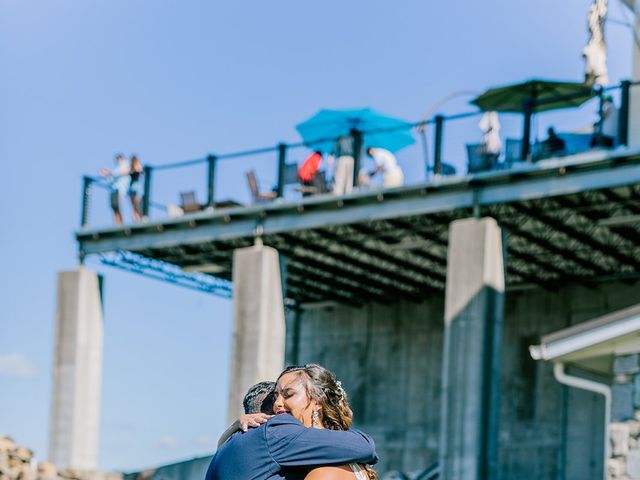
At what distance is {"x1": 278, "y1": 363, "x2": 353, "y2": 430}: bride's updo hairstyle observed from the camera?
3842 mm

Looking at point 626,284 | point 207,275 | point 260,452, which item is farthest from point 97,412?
point 260,452

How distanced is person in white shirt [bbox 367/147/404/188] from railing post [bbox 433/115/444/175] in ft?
3.01

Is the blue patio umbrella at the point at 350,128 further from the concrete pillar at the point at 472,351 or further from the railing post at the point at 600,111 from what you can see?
the railing post at the point at 600,111

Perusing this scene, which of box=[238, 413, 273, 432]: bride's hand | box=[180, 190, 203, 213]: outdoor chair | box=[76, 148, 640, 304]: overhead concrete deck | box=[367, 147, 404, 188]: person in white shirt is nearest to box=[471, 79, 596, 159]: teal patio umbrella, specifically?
box=[76, 148, 640, 304]: overhead concrete deck

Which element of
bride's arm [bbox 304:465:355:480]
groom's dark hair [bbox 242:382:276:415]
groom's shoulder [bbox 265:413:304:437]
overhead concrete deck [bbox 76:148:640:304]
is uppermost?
overhead concrete deck [bbox 76:148:640:304]

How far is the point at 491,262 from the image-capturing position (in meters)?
20.8

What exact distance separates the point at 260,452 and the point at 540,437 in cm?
2298

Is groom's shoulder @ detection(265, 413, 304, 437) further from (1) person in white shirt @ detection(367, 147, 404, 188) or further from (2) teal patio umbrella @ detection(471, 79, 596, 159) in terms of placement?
(1) person in white shirt @ detection(367, 147, 404, 188)

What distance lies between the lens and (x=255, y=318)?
23.2 meters

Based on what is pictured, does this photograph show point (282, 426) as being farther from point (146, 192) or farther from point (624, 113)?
point (146, 192)

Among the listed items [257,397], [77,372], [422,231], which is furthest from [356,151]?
[257,397]

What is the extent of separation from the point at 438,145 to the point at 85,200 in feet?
23.7

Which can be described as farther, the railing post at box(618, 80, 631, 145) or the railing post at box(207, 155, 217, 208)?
the railing post at box(207, 155, 217, 208)

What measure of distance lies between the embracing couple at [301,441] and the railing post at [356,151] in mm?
18153
